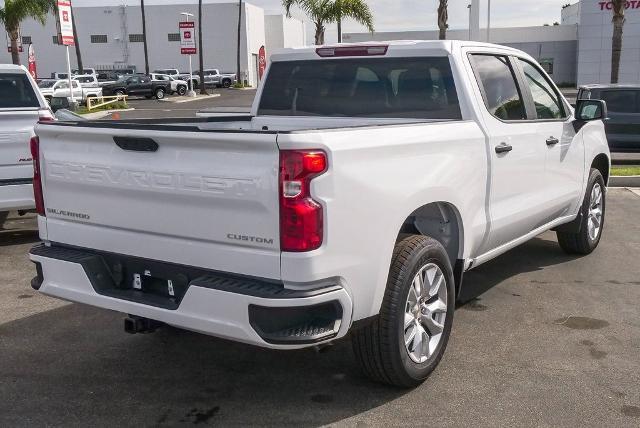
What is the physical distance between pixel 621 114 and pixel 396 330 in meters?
11.6

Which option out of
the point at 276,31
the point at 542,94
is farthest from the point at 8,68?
the point at 276,31

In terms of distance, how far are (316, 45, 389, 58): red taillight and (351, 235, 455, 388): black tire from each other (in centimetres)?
163

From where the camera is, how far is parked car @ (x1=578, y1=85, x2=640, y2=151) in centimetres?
1352

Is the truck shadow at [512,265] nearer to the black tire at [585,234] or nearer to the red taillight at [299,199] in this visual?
the black tire at [585,234]

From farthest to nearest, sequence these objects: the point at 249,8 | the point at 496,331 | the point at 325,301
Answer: the point at 249,8, the point at 496,331, the point at 325,301

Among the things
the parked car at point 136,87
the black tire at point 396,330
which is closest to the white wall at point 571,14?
the parked car at point 136,87

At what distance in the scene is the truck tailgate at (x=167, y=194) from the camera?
3.19 meters

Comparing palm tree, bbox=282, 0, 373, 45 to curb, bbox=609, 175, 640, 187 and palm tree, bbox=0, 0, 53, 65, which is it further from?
curb, bbox=609, 175, 640, 187

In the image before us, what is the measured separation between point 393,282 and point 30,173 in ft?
16.3

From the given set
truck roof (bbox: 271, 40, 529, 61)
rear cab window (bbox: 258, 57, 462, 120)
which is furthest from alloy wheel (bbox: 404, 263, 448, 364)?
truck roof (bbox: 271, 40, 529, 61)

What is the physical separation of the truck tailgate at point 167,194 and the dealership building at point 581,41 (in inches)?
1761

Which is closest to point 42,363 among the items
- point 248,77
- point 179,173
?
point 179,173

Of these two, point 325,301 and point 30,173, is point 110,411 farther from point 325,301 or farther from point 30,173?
point 30,173

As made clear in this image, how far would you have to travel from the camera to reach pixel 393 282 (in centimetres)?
367
